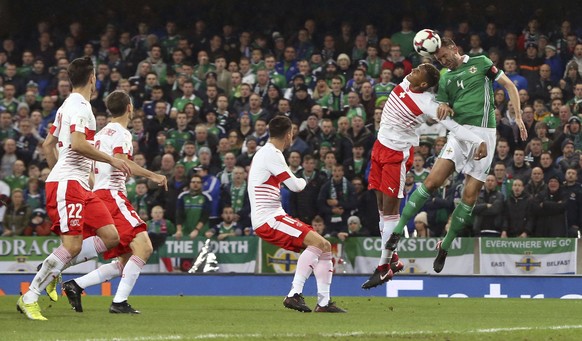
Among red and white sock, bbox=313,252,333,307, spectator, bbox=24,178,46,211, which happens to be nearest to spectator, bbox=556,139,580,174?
red and white sock, bbox=313,252,333,307

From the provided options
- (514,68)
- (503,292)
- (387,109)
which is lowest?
(503,292)

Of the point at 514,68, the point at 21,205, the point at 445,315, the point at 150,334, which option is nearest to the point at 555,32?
the point at 514,68

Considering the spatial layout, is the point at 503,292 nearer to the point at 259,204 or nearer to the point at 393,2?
the point at 259,204

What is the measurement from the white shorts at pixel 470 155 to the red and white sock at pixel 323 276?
2.08 metres

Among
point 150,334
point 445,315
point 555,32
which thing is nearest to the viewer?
point 150,334

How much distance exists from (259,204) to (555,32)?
13268 millimetres

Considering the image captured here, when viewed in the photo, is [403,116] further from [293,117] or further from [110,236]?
[293,117]

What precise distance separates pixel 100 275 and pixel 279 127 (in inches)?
97.1

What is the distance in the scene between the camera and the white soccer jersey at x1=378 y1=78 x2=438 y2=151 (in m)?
13.6

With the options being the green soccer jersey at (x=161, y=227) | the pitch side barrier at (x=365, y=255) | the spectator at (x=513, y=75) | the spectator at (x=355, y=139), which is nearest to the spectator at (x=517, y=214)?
the pitch side barrier at (x=365, y=255)

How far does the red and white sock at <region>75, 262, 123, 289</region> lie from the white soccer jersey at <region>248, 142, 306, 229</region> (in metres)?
1.58

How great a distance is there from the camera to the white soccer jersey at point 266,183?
12367 millimetres

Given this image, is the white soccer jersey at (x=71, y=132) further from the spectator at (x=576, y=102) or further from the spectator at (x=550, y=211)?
the spectator at (x=576, y=102)

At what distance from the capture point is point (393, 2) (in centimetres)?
2759
